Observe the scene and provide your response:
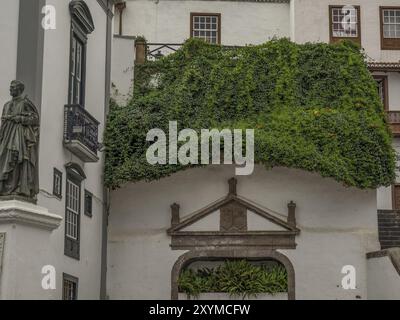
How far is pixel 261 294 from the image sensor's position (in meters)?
22.4

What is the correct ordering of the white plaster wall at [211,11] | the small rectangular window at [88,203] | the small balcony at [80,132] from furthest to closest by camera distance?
1. the white plaster wall at [211,11]
2. the small rectangular window at [88,203]
3. the small balcony at [80,132]

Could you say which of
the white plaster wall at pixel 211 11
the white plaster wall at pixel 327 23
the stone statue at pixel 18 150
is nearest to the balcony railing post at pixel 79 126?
the stone statue at pixel 18 150

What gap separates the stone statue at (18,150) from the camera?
15555 mm

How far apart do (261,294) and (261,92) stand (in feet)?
17.4

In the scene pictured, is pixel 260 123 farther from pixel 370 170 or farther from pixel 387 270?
pixel 387 270

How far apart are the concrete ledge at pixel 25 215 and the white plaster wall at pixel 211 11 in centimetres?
1536

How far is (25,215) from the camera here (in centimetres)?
1503

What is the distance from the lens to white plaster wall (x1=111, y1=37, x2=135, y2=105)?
77.7 ft

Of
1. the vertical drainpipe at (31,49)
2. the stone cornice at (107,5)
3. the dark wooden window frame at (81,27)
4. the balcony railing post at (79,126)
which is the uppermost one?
the stone cornice at (107,5)

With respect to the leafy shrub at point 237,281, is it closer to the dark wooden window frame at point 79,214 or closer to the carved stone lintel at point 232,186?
the carved stone lintel at point 232,186

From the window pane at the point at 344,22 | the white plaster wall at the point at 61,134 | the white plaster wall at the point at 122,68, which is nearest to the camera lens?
the white plaster wall at the point at 61,134

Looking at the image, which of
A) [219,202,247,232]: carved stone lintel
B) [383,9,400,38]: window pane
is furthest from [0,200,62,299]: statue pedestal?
[383,9,400,38]: window pane

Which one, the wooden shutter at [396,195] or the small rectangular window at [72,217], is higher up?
the wooden shutter at [396,195]
